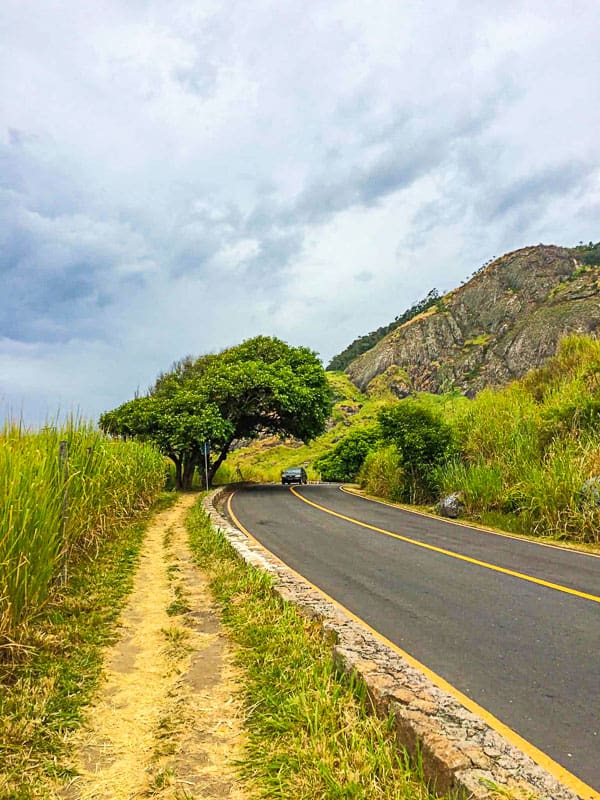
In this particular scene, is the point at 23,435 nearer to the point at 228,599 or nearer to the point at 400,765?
the point at 228,599

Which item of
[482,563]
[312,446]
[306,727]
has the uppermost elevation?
[312,446]

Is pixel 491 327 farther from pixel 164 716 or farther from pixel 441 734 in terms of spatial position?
pixel 441 734

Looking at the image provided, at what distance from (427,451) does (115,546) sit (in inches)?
438

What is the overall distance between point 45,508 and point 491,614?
15.3 feet

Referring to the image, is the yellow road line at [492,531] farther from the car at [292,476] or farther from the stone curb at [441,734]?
the car at [292,476]

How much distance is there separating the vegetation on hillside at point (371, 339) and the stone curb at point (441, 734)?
107384 millimetres

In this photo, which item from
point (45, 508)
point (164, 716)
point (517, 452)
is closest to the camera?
point (164, 716)

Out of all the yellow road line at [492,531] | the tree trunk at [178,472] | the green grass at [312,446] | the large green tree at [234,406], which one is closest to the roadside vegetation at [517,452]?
the yellow road line at [492,531]

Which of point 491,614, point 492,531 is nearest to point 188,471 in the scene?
point 492,531

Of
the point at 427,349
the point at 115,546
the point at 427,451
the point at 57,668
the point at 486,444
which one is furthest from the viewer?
the point at 427,349

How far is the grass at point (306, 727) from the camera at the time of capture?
107 inches

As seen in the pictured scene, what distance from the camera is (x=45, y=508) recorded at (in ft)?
17.2

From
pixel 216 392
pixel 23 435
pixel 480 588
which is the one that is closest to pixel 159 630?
pixel 23 435

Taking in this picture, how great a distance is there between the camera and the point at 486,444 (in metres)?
16.7
